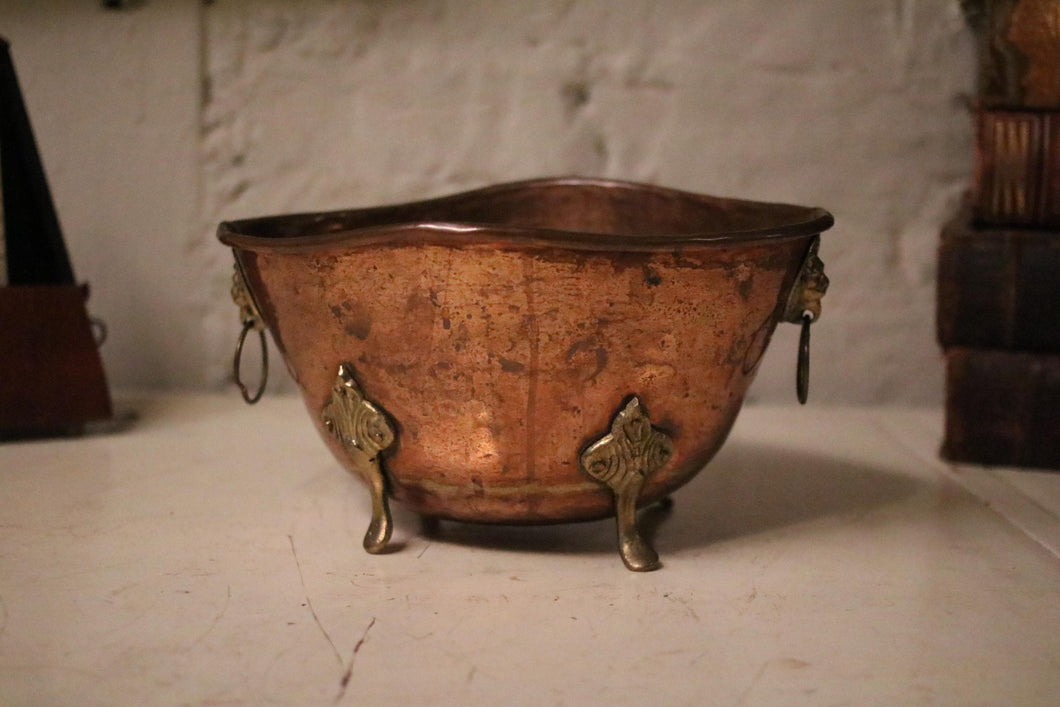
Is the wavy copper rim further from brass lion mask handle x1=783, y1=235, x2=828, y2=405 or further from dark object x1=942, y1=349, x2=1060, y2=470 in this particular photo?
dark object x1=942, y1=349, x2=1060, y2=470

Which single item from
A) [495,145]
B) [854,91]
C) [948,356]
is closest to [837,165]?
[854,91]

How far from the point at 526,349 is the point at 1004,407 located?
2.84 ft

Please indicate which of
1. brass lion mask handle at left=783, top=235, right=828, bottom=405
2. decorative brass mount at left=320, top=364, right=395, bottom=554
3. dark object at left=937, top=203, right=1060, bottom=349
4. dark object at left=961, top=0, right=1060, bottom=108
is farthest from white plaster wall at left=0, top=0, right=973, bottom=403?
decorative brass mount at left=320, top=364, right=395, bottom=554

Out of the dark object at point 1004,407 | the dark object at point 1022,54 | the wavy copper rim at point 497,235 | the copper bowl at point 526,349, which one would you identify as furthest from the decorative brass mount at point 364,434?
→ the dark object at point 1022,54

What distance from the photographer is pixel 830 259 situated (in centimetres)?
190

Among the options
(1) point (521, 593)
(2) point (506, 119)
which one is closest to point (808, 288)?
(1) point (521, 593)

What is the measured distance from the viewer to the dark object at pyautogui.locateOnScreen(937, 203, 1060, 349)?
1493 millimetres

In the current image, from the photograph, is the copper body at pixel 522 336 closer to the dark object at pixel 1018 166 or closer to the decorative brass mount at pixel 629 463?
the decorative brass mount at pixel 629 463

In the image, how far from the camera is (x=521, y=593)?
1043 mm

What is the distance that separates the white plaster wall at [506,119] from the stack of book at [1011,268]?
32 centimetres

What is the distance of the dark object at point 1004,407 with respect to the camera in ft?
4.97

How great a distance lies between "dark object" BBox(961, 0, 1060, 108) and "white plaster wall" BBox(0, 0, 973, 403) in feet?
0.85

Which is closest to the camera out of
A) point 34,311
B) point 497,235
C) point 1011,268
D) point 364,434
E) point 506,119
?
point 497,235

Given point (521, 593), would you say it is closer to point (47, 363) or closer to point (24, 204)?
point (47, 363)
